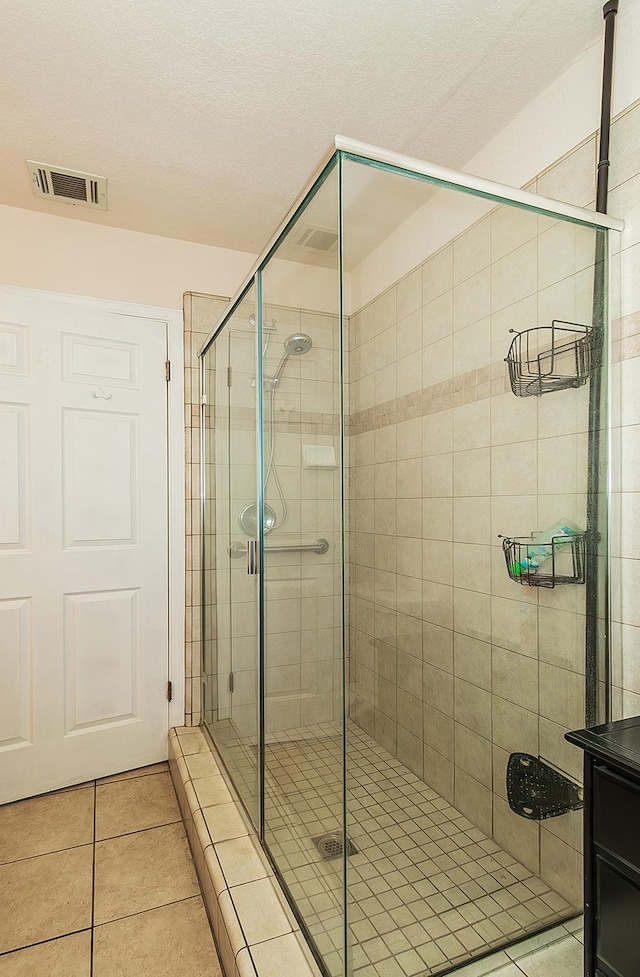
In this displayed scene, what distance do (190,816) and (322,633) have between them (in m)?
1.09

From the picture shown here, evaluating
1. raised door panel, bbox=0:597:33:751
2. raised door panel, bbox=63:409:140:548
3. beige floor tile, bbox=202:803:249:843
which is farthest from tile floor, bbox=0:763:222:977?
raised door panel, bbox=63:409:140:548

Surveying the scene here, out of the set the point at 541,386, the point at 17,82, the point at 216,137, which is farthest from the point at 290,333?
the point at 17,82

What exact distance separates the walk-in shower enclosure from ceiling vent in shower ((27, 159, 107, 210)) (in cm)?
114

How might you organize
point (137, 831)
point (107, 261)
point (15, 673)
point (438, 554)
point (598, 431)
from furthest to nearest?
point (107, 261), point (15, 673), point (137, 831), point (598, 431), point (438, 554)

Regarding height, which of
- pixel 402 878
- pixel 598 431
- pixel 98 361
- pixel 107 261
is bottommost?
pixel 402 878

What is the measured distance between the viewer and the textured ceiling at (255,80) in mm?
1425

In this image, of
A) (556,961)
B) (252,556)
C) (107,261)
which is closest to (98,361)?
(107,261)

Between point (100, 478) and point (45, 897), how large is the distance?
1.48 meters

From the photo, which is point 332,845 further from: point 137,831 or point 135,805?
point 135,805

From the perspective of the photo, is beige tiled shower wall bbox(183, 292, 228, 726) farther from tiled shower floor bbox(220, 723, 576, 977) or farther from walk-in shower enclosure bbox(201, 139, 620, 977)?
tiled shower floor bbox(220, 723, 576, 977)

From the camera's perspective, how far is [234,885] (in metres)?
1.52

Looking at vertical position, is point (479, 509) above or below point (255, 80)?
below

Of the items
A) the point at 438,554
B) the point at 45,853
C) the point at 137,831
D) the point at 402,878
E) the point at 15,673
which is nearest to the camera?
the point at 402,878

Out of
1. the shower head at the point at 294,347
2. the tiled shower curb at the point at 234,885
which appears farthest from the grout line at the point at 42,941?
the shower head at the point at 294,347
